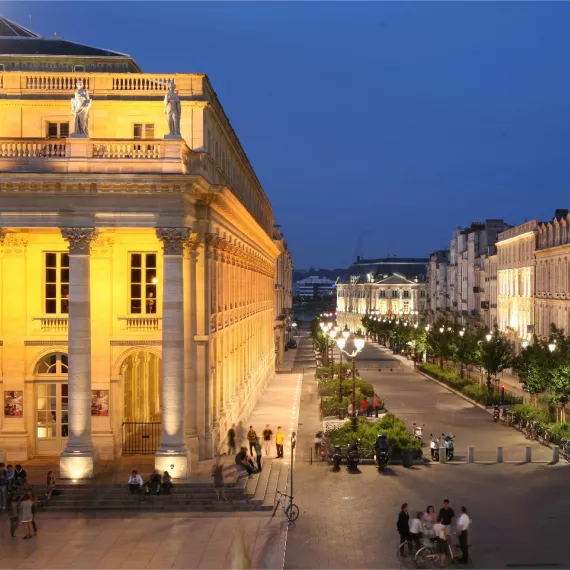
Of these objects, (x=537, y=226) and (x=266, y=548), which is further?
(x=537, y=226)

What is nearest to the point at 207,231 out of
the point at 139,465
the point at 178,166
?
the point at 178,166

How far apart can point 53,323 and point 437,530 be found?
1689 centimetres

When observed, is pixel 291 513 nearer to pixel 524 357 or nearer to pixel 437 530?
pixel 437 530

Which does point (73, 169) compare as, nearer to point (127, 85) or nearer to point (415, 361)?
point (127, 85)

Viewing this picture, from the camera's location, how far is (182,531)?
25375 mm

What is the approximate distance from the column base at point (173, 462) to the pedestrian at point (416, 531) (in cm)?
937

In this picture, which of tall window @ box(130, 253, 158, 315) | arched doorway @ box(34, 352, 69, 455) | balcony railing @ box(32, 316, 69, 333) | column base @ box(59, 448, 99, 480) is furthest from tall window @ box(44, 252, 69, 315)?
column base @ box(59, 448, 99, 480)

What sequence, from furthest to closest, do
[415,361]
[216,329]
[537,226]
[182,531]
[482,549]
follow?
[415,361] < [537,226] < [216,329] < [182,531] < [482,549]

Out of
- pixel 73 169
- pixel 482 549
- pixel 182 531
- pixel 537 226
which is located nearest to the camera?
pixel 482 549

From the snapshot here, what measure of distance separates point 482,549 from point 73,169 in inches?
692

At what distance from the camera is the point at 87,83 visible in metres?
32.6

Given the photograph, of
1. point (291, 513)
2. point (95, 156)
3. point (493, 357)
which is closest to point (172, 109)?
point (95, 156)

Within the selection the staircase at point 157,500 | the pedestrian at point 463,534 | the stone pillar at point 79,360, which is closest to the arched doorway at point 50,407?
the stone pillar at point 79,360

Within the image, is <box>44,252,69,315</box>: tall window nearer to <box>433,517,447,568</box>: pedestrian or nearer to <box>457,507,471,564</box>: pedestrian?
<box>433,517,447,568</box>: pedestrian
